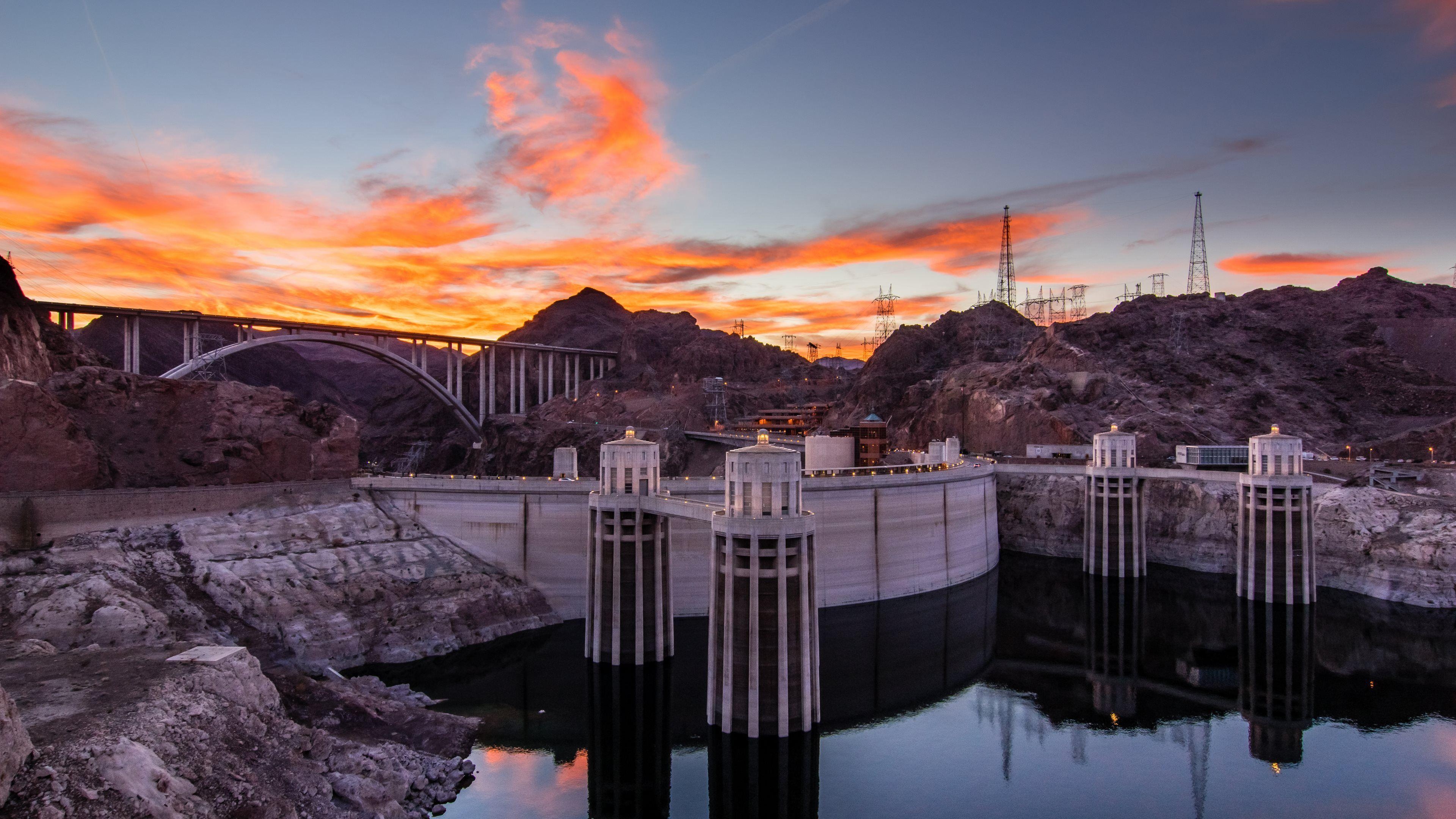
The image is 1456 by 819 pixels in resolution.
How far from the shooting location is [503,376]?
627 ft

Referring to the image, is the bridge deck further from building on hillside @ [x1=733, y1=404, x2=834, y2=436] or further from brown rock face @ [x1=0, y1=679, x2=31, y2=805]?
brown rock face @ [x1=0, y1=679, x2=31, y2=805]

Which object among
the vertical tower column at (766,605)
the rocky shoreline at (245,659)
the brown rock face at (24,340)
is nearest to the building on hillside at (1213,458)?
the vertical tower column at (766,605)

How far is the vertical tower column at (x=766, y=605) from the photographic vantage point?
37688 mm

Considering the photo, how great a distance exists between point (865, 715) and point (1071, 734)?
10964 millimetres

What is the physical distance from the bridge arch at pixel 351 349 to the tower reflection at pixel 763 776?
60.7 metres

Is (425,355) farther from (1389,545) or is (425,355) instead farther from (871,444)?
(1389,545)

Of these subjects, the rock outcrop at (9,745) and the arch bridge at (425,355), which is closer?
the rock outcrop at (9,745)

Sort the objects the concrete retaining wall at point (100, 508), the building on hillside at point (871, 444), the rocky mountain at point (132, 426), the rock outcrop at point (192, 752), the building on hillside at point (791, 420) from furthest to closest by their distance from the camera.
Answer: the building on hillside at point (791, 420)
the building on hillside at point (871, 444)
the rocky mountain at point (132, 426)
the concrete retaining wall at point (100, 508)
the rock outcrop at point (192, 752)

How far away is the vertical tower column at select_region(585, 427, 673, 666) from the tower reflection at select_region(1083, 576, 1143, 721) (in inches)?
1049

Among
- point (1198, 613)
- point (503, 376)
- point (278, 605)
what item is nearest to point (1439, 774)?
point (1198, 613)

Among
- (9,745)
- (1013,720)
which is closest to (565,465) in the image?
(1013,720)

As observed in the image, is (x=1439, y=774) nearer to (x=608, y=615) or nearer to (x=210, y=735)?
(x=608, y=615)

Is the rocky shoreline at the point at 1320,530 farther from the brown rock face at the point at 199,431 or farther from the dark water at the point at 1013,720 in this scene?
the brown rock face at the point at 199,431

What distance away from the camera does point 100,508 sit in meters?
51.6
